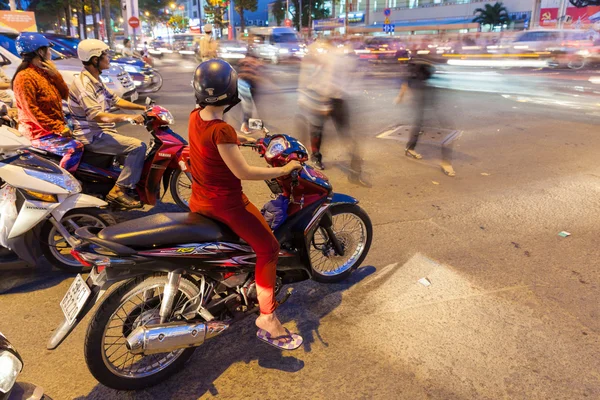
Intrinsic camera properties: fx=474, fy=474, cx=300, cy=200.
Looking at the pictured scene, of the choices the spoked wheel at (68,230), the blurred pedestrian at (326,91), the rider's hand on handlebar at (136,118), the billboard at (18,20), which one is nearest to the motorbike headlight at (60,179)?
the spoked wheel at (68,230)

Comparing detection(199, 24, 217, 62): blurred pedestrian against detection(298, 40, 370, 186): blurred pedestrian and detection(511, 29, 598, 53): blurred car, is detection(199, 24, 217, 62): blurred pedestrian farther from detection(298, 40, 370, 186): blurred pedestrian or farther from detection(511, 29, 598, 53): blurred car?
detection(511, 29, 598, 53): blurred car

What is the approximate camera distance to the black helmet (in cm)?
267

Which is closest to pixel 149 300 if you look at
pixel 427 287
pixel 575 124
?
pixel 427 287

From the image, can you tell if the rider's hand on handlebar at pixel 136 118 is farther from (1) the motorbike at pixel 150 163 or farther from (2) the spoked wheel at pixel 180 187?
(2) the spoked wheel at pixel 180 187

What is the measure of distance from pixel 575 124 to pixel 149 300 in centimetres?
1112

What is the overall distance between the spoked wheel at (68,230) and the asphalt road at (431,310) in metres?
0.15

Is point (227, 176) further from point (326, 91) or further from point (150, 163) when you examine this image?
point (326, 91)

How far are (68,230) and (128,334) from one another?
179cm

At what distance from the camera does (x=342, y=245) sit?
4098 millimetres

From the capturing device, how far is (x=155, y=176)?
204 inches

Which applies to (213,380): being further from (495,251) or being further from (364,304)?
(495,251)

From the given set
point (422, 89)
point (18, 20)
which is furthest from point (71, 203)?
point (18, 20)

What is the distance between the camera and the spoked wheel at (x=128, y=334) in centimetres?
Answer: 265

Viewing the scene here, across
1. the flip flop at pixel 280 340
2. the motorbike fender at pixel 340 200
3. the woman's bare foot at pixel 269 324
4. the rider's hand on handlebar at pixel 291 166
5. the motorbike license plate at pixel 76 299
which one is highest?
the rider's hand on handlebar at pixel 291 166
